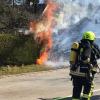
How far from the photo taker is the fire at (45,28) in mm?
21214

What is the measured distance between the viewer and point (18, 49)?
20.1m

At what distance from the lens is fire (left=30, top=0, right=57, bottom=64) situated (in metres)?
21.2

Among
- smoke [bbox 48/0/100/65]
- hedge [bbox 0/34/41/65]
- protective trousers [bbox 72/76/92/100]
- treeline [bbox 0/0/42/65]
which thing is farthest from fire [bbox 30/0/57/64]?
protective trousers [bbox 72/76/92/100]

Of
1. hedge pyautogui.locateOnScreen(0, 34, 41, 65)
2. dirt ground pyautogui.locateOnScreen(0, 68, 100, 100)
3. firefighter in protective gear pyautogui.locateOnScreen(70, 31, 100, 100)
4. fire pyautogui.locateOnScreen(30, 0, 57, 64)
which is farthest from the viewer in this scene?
fire pyautogui.locateOnScreen(30, 0, 57, 64)

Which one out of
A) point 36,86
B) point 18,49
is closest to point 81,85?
point 36,86

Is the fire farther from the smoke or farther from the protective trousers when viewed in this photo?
the protective trousers

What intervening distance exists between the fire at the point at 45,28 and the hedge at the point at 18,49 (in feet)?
1.69

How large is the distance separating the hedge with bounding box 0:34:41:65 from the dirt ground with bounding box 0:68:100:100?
1.91 m

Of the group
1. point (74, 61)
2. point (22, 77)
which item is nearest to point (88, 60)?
point (74, 61)

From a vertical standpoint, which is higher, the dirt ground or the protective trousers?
the protective trousers

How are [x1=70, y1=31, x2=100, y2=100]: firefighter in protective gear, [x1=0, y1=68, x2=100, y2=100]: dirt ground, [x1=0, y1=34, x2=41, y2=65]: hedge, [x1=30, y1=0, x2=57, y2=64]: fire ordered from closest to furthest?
[x1=70, y1=31, x2=100, y2=100]: firefighter in protective gear, [x1=0, y1=68, x2=100, y2=100]: dirt ground, [x1=0, y1=34, x2=41, y2=65]: hedge, [x1=30, y1=0, x2=57, y2=64]: fire

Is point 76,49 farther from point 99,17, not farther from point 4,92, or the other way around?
point 99,17

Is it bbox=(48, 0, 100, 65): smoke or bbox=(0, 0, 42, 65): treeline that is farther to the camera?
bbox=(48, 0, 100, 65): smoke

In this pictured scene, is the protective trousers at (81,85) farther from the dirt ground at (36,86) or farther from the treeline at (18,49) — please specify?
the treeline at (18,49)
